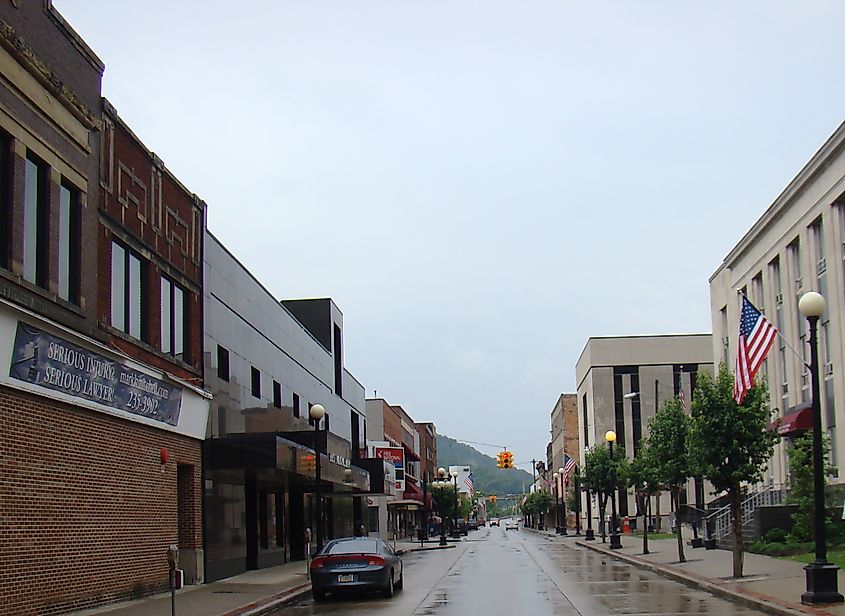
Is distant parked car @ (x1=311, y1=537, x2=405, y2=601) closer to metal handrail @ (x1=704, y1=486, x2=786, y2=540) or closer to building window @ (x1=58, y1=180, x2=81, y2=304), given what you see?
building window @ (x1=58, y1=180, x2=81, y2=304)

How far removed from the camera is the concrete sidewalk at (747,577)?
19.0 m

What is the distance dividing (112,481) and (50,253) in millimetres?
5258

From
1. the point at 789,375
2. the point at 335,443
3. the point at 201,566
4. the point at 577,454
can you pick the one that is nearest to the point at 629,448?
the point at 577,454

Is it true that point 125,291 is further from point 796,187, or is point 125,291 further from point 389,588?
point 796,187

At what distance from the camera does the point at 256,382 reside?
36.0 metres

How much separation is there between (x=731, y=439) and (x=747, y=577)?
10.7ft

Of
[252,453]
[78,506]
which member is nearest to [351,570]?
[252,453]

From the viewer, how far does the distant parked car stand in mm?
24062

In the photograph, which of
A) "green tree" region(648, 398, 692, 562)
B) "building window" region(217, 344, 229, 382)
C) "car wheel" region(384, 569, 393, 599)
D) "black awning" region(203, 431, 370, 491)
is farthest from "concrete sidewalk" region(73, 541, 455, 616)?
"green tree" region(648, 398, 692, 562)

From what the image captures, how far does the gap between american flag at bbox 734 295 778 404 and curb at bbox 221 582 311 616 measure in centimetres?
1134

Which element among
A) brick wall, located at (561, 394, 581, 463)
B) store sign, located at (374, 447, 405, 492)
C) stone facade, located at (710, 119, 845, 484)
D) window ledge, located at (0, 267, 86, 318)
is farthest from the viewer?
brick wall, located at (561, 394, 581, 463)

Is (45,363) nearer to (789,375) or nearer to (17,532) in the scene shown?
(17,532)

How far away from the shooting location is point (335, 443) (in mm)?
36688

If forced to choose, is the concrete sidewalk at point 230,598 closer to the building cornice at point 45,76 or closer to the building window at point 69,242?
the building window at point 69,242
